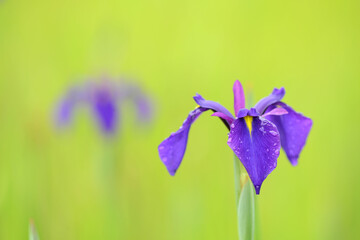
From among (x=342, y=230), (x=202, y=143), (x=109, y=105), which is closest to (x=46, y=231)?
(x=109, y=105)

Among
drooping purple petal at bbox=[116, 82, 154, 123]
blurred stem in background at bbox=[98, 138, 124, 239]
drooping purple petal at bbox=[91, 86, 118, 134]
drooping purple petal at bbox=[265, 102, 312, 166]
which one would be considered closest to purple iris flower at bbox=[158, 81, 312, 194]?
drooping purple petal at bbox=[265, 102, 312, 166]

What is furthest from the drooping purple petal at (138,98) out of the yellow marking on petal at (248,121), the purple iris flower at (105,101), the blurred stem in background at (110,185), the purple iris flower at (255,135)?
the yellow marking on petal at (248,121)

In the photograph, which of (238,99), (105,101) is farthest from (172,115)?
(238,99)

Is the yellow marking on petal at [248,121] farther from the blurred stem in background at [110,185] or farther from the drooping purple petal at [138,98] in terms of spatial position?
the drooping purple petal at [138,98]

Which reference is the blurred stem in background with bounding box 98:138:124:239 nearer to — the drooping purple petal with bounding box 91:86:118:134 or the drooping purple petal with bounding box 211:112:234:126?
the drooping purple petal with bounding box 91:86:118:134

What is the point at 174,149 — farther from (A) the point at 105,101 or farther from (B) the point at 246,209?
(A) the point at 105,101

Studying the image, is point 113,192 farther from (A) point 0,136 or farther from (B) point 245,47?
(B) point 245,47
